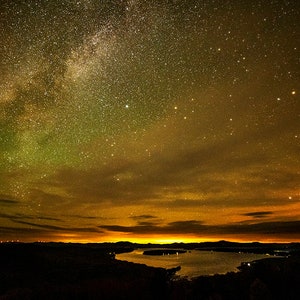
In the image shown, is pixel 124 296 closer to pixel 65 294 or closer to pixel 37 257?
pixel 65 294

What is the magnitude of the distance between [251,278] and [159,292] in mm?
6641

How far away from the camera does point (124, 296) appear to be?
17828mm

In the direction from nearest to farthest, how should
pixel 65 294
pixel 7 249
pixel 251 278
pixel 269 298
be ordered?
pixel 269 298 → pixel 65 294 → pixel 251 278 → pixel 7 249

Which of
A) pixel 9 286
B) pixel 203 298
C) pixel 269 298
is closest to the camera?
pixel 269 298

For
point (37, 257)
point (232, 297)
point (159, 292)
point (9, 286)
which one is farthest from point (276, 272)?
point (37, 257)

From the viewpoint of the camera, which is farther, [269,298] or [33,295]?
[33,295]

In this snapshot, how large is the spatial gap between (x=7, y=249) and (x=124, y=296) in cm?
2668

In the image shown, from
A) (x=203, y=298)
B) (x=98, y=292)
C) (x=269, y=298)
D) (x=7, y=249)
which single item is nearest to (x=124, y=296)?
(x=98, y=292)

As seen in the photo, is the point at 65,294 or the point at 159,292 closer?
the point at 159,292

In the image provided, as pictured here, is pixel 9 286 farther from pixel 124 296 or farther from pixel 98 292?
pixel 124 296

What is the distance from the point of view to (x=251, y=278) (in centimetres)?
1984

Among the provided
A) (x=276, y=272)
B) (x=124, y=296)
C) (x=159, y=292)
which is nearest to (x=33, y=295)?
(x=124, y=296)

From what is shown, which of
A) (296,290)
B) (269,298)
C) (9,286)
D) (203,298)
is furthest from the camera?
(9,286)

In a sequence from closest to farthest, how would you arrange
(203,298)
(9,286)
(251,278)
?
(203,298)
(251,278)
(9,286)
